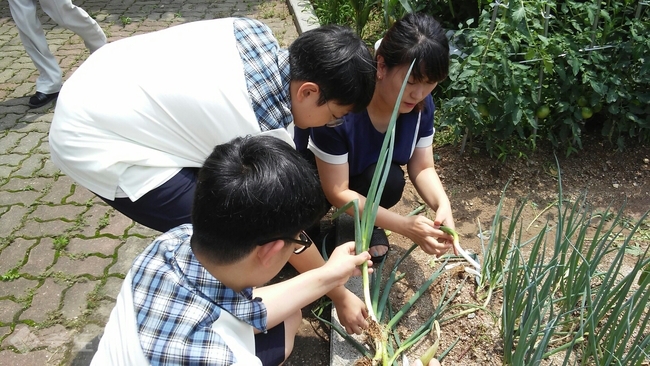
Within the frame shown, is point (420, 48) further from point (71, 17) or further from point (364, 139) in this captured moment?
point (71, 17)

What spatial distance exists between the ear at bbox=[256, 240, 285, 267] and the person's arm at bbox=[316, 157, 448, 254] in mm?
736

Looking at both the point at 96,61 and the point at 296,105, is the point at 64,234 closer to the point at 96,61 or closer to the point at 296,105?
the point at 96,61

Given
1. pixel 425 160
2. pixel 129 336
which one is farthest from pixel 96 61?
pixel 425 160

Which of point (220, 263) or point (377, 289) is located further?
point (377, 289)

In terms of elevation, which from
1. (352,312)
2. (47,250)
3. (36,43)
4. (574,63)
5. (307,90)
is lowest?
(47,250)

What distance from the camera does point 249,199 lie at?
108cm

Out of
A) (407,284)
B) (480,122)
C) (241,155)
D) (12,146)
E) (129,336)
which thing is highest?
(241,155)

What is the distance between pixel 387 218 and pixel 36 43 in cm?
300

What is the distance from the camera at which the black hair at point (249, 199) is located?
1.09 metres

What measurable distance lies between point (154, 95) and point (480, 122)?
1.49m

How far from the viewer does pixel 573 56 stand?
2.38 meters

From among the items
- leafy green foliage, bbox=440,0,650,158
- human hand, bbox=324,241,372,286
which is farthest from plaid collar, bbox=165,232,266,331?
leafy green foliage, bbox=440,0,650,158

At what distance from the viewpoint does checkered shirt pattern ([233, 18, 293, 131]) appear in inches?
61.1

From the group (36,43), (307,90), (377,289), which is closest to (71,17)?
(36,43)
